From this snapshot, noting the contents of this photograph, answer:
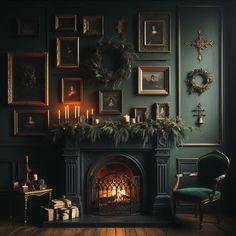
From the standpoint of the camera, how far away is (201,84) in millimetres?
5941

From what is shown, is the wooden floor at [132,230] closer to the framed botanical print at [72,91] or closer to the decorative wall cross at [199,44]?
the framed botanical print at [72,91]

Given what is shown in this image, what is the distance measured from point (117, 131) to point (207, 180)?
1526 mm

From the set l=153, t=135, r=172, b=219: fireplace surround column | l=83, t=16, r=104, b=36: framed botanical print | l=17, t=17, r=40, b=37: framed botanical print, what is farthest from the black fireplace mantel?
l=17, t=17, r=40, b=37: framed botanical print

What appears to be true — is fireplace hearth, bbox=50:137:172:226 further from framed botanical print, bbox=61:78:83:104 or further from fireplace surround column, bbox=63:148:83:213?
framed botanical print, bbox=61:78:83:104

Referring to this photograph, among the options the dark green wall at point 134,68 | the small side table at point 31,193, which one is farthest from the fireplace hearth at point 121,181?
the dark green wall at point 134,68

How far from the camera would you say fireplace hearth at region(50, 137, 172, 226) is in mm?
5477

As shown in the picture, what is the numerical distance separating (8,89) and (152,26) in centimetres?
252

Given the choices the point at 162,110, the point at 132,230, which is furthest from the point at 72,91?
the point at 132,230

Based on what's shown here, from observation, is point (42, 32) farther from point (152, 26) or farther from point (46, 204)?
point (46, 204)

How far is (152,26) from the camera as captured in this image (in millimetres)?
5941

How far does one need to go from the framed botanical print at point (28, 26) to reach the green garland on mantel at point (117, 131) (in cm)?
159

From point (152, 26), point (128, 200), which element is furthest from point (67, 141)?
point (152, 26)

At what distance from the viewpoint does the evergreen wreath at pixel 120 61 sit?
5.80 m

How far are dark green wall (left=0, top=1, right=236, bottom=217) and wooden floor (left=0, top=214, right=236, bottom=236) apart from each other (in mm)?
933
